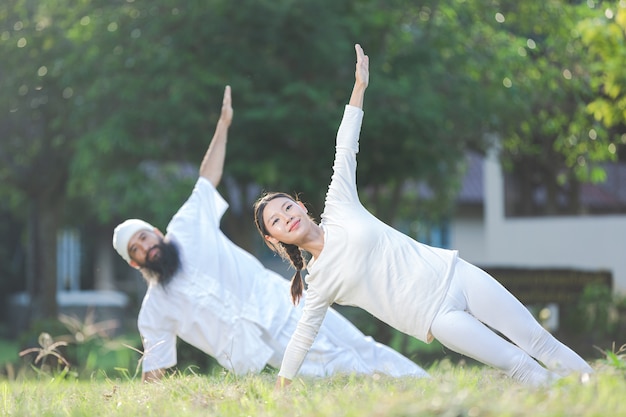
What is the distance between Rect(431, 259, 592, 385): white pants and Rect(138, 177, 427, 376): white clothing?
81.9 inches

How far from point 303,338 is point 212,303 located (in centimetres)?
216

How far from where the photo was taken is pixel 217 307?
7.25m

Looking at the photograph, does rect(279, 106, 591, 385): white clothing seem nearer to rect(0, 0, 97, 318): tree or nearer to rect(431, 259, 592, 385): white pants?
rect(431, 259, 592, 385): white pants

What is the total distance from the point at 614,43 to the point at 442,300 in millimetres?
8347

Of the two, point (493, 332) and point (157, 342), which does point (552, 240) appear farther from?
point (493, 332)

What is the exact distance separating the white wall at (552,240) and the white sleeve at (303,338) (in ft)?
43.3

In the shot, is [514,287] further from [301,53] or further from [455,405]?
[455,405]

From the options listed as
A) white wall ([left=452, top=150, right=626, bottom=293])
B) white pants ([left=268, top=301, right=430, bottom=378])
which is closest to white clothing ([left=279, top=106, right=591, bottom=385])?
white pants ([left=268, top=301, right=430, bottom=378])

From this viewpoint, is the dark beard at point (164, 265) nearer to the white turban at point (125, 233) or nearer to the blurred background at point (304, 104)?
the white turban at point (125, 233)

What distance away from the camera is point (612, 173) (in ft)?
66.3

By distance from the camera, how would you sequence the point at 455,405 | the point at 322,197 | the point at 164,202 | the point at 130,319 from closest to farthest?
the point at 455,405 < the point at 322,197 < the point at 164,202 < the point at 130,319

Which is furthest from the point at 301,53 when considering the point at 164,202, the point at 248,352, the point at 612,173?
the point at 612,173

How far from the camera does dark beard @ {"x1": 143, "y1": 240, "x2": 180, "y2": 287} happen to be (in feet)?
23.0

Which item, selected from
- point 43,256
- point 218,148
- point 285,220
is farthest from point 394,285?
point 43,256
